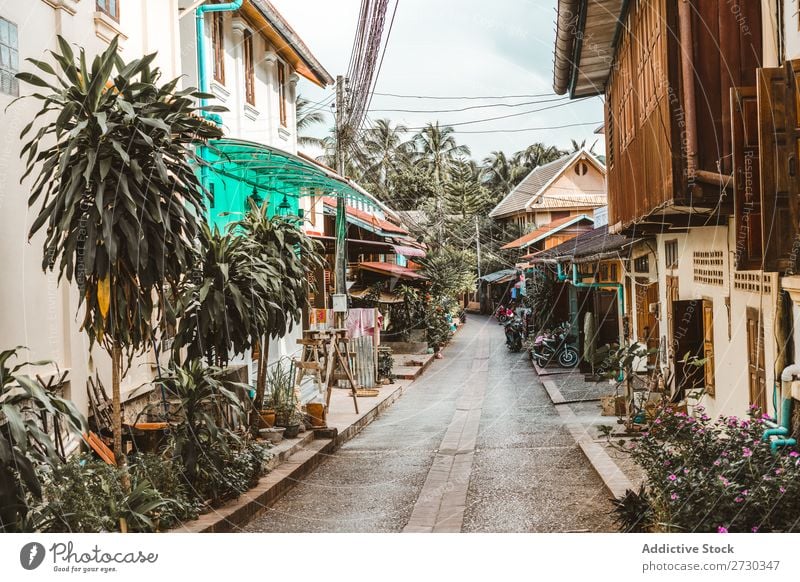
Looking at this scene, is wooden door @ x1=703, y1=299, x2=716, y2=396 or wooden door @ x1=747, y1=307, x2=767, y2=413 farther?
wooden door @ x1=703, y1=299, x2=716, y2=396

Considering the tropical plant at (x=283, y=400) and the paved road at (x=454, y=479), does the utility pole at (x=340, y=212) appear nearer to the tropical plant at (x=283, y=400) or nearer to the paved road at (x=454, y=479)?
the paved road at (x=454, y=479)

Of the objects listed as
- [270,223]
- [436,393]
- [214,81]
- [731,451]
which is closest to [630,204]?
[270,223]

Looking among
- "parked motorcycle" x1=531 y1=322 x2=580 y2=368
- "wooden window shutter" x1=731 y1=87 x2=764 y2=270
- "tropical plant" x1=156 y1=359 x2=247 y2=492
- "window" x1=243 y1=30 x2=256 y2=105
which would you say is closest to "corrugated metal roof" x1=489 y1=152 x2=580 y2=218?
"parked motorcycle" x1=531 y1=322 x2=580 y2=368

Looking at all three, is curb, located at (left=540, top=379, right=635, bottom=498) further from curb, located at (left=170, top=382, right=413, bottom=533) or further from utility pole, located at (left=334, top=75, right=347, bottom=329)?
utility pole, located at (left=334, top=75, right=347, bottom=329)

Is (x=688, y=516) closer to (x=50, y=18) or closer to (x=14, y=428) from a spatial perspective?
(x=14, y=428)

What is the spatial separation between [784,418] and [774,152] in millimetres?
1661

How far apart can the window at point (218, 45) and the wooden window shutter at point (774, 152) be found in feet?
25.0

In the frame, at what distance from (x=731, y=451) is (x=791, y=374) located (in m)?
0.70

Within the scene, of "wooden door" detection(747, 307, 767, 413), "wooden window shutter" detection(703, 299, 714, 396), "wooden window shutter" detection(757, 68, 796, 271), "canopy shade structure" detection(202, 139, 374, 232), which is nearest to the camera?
"wooden window shutter" detection(757, 68, 796, 271)

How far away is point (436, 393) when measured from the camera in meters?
14.8

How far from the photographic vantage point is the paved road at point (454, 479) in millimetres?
6156

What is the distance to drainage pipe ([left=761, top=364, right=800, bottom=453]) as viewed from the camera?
456cm

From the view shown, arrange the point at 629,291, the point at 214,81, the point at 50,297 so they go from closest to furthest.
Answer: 1. the point at 50,297
2. the point at 214,81
3. the point at 629,291

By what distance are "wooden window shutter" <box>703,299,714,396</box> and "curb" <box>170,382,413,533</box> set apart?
3972 millimetres
